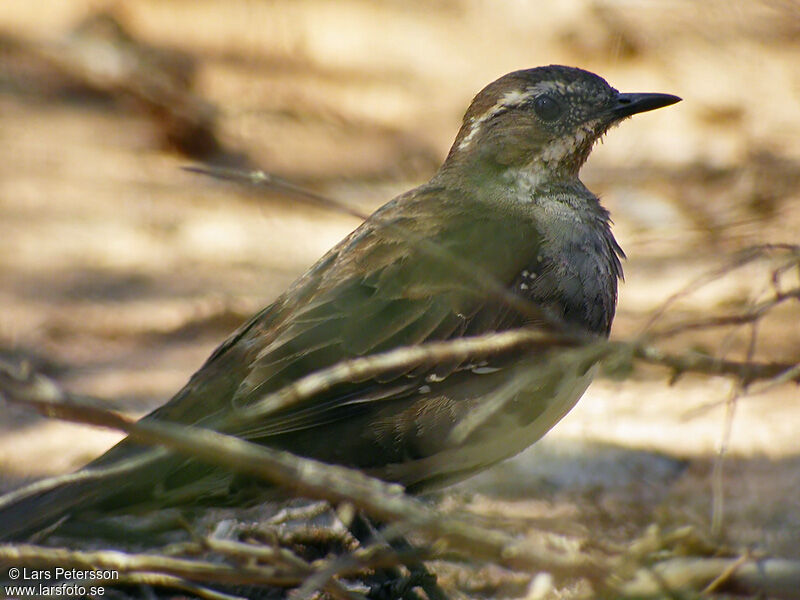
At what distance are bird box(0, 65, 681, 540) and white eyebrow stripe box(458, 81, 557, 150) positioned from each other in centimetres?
38

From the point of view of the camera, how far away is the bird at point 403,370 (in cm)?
336

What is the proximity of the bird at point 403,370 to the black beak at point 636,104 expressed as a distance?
1.43 ft

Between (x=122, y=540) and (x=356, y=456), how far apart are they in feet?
2.65

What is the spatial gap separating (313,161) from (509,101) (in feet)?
9.91

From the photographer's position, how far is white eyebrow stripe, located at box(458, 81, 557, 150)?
4.26 metres

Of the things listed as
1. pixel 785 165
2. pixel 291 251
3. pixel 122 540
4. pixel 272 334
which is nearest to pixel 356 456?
pixel 272 334

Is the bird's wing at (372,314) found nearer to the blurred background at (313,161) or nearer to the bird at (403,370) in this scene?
the bird at (403,370)

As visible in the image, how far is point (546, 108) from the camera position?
4.26 metres

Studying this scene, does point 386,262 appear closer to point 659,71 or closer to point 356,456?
point 356,456
